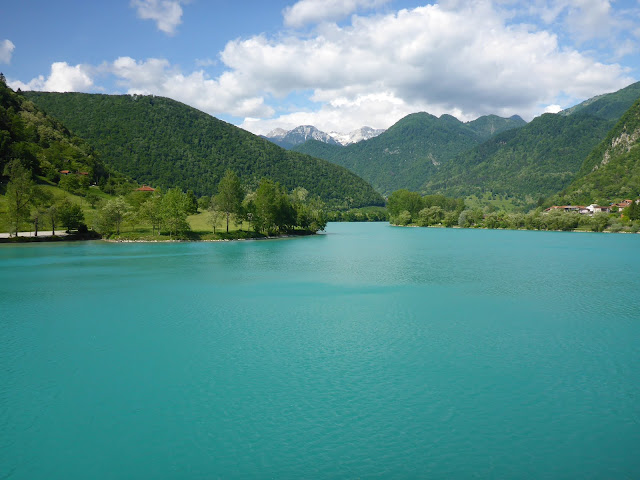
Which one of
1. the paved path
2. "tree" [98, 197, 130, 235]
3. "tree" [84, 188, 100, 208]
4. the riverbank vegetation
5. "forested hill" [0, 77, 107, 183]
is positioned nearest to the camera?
the paved path

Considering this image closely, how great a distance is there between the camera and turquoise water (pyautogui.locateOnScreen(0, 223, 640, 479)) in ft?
43.7

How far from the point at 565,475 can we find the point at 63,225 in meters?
109

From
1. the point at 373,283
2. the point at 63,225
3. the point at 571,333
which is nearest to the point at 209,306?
the point at 373,283

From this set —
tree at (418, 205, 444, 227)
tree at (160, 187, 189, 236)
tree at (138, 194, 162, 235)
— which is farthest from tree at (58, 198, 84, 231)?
tree at (418, 205, 444, 227)

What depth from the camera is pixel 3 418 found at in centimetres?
1595

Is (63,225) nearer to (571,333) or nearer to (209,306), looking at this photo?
(209,306)

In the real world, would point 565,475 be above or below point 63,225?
below

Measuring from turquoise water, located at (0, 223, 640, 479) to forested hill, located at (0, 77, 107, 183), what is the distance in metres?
96.4

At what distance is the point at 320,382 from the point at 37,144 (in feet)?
518

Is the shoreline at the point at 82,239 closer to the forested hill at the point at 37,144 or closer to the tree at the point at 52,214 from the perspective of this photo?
the tree at the point at 52,214

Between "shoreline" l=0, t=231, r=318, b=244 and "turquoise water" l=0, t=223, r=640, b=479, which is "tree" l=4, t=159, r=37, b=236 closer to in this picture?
"shoreline" l=0, t=231, r=318, b=244

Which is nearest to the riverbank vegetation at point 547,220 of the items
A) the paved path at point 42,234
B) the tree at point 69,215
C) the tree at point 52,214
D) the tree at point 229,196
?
the tree at point 229,196

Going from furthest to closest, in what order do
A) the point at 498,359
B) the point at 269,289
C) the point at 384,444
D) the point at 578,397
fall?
the point at 269,289 < the point at 498,359 < the point at 578,397 < the point at 384,444

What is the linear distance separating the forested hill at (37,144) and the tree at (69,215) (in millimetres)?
31372
